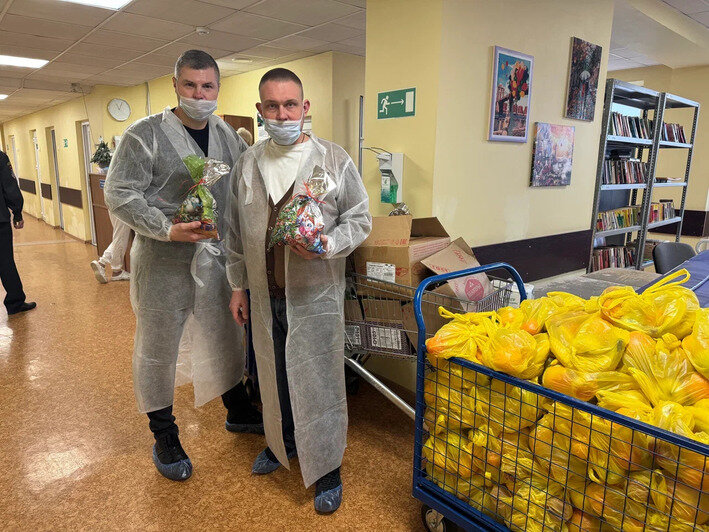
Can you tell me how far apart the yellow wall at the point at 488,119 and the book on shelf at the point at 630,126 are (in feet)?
1.10

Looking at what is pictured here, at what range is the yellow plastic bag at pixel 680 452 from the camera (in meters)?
1.01

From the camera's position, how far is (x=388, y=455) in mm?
2330

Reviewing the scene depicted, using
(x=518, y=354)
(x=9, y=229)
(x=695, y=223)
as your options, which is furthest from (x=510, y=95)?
(x=695, y=223)

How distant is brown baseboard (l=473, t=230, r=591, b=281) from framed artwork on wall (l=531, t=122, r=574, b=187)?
43cm

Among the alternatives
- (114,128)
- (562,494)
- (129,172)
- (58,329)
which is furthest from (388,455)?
(114,128)

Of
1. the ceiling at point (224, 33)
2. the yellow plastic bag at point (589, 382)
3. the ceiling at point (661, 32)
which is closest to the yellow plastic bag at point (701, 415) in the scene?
the yellow plastic bag at point (589, 382)

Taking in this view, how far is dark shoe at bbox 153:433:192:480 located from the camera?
6.97ft

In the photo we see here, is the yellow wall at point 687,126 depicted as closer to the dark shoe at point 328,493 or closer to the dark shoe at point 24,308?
the dark shoe at point 328,493

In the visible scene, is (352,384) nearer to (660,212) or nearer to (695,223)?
(660,212)

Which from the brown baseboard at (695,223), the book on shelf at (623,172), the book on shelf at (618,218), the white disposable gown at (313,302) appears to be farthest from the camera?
the brown baseboard at (695,223)

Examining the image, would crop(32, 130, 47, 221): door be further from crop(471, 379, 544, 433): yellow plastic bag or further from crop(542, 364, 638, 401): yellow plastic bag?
crop(542, 364, 638, 401): yellow plastic bag

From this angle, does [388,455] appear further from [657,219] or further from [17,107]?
[17,107]

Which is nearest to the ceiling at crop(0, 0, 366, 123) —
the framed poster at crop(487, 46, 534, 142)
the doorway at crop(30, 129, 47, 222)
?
the framed poster at crop(487, 46, 534, 142)

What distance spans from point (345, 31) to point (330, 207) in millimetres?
3191
